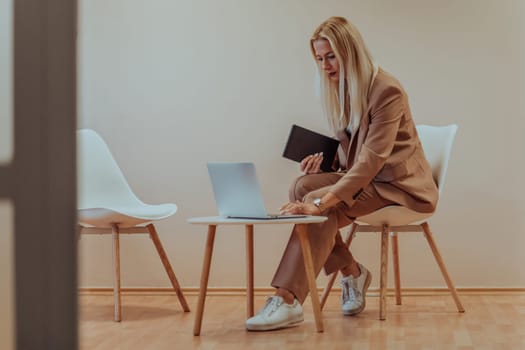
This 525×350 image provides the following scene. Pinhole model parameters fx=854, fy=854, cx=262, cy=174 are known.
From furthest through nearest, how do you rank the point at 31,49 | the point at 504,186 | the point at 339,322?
the point at 504,186
the point at 339,322
the point at 31,49

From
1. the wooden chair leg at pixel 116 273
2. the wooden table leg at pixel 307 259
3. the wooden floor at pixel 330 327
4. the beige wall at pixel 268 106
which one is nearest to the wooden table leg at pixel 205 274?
the wooden floor at pixel 330 327

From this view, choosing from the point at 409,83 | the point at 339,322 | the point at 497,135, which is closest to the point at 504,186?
the point at 497,135

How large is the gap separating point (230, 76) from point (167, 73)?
310 mm

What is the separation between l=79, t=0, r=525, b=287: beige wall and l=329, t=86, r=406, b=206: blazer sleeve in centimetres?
85

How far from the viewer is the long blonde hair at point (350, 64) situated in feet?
10.3

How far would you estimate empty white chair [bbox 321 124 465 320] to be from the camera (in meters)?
3.16

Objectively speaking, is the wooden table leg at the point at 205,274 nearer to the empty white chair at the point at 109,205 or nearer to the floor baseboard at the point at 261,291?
the empty white chair at the point at 109,205

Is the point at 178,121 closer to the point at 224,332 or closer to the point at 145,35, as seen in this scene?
the point at 145,35

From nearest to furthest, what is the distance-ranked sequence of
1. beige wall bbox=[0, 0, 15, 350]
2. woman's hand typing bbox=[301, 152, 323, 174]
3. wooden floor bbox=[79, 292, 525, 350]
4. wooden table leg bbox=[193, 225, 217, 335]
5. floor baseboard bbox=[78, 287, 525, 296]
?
beige wall bbox=[0, 0, 15, 350] → wooden floor bbox=[79, 292, 525, 350] → wooden table leg bbox=[193, 225, 217, 335] → woman's hand typing bbox=[301, 152, 323, 174] → floor baseboard bbox=[78, 287, 525, 296]

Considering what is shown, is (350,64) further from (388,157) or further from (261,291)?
(261,291)

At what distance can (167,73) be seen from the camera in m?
4.13

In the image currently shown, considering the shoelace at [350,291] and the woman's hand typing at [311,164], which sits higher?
the woman's hand typing at [311,164]

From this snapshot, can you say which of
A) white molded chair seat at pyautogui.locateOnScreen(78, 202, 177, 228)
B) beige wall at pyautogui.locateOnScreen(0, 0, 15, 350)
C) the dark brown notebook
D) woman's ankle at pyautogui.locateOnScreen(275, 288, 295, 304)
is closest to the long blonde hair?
the dark brown notebook

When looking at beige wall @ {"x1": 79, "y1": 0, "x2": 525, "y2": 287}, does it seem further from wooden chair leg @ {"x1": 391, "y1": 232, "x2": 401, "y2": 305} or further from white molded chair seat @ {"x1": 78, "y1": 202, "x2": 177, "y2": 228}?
white molded chair seat @ {"x1": 78, "y1": 202, "x2": 177, "y2": 228}
